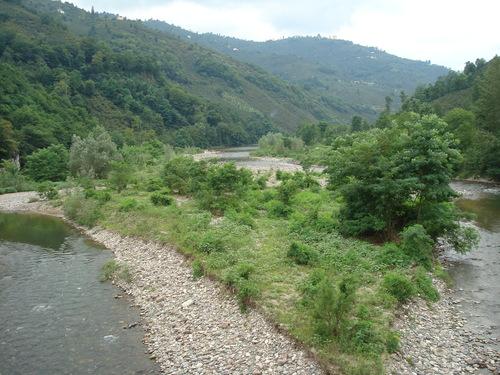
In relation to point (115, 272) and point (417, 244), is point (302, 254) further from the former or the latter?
point (115, 272)

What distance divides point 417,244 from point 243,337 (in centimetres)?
1259

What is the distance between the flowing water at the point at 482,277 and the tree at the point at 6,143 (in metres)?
67.5

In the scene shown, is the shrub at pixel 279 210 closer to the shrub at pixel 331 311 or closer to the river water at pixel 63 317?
the river water at pixel 63 317

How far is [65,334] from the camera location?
63.2 ft

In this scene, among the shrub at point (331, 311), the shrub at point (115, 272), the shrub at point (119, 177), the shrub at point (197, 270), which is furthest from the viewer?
the shrub at point (119, 177)

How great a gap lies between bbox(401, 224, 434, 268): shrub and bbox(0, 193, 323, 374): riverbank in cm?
1077

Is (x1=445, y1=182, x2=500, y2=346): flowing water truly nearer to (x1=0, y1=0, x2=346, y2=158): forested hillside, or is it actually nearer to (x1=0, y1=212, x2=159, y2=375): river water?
(x1=0, y1=212, x2=159, y2=375): river water

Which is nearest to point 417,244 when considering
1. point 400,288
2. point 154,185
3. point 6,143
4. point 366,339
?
point 400,288

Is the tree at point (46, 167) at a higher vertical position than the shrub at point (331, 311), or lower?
lower

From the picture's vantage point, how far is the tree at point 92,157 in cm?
6372

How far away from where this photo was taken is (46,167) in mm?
67250

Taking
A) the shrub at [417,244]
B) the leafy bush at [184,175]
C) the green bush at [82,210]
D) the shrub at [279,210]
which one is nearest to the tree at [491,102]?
the shrub at [279,210]

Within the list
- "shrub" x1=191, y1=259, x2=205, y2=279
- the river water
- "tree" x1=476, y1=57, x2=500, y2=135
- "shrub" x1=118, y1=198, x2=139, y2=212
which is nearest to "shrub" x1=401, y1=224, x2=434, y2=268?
"shrub" x1=191, y1=259, x2=205, y2=279

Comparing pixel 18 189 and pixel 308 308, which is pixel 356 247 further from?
pixel 18 189
